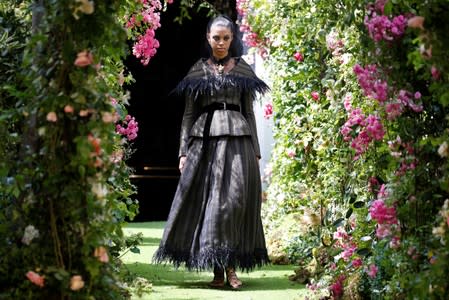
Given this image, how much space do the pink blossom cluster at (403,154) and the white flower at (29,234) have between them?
1381 millimetres

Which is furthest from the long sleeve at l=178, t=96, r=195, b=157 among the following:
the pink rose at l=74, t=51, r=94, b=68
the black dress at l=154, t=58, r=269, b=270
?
the pink rose at l=74, t=51, r=94, b=68

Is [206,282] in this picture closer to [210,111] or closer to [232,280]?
[232,280]

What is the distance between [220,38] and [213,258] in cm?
153

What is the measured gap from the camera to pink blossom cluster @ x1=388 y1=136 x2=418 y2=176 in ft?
12.4

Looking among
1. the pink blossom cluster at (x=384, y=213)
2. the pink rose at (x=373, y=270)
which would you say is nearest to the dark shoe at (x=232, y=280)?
the pink rose at (x=373, y=270)

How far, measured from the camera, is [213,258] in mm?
6656

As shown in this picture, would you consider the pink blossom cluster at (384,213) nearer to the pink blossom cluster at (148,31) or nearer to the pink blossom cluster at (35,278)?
the pink blossom cluster at (35,278)

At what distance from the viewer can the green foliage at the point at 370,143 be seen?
350 centimetres

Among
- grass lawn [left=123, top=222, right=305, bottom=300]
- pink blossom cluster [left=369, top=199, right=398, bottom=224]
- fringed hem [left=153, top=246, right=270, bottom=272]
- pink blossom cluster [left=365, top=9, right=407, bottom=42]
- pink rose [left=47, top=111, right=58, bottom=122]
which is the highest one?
pink blossom cluster [left=365, top=9, right=407, bottom=42]

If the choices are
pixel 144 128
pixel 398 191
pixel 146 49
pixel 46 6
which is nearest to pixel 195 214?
pixel 146 49

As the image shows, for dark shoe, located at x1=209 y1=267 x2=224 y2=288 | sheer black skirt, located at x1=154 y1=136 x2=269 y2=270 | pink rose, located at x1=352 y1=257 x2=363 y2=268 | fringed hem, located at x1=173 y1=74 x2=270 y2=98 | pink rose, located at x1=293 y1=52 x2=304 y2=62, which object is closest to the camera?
pink rose, located at x1=352 y1=257 x2=363 y2=268

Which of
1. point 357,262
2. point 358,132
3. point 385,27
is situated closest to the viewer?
point 385,27

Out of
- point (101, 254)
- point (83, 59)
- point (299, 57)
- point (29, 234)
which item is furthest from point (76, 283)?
point (299, 57)

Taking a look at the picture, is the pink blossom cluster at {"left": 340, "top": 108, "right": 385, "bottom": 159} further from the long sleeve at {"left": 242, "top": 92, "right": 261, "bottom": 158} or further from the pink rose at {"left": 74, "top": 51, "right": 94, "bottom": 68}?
the long sleeve at {"left": 242, "top": 92, "right": 261, "bottom": 158}
